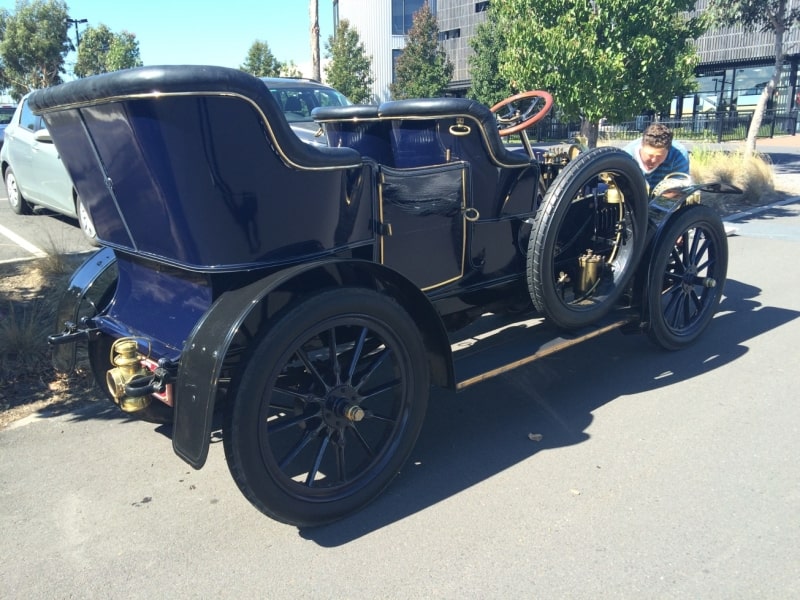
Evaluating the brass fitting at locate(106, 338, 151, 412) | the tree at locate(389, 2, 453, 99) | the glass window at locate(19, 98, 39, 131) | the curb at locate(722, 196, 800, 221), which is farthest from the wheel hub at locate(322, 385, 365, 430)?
the tree at locate(389, 2, 453, 99)

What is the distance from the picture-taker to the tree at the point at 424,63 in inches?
1310

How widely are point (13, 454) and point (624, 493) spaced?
9.91ft

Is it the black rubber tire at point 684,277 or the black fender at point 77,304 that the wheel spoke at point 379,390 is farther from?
the black rubber tire at point 684,277

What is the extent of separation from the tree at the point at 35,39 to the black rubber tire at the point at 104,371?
32494 mm

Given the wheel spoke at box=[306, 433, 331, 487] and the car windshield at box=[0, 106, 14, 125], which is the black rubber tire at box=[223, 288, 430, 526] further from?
the car windshield at box=[0, 106, 14, 125]

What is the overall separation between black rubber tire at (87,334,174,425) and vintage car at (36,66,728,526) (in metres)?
0.01

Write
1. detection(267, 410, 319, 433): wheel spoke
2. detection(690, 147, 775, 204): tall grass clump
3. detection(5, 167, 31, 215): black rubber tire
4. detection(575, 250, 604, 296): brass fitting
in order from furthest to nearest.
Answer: detection(690, 147, 775, 204): tall grass clump, detection(5, 167, 31, 215): black rubber tire, detection(575, 250, 604, 296): brass fitting, detection(267, 410, 319, 433): wheel spoke

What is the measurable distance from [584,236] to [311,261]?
197 cm

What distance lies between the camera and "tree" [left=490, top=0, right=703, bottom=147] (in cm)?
852

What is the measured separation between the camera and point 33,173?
8.25 m

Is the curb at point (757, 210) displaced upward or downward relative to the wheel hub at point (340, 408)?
downward

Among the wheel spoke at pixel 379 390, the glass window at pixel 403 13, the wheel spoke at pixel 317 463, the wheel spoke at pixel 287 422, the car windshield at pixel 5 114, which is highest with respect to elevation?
the glass window at pixel 403 13

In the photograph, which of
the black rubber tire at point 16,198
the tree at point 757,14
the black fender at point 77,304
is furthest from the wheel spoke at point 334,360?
the tree at point 757,14

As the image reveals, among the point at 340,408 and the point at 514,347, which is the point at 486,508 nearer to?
the point at 340,408
